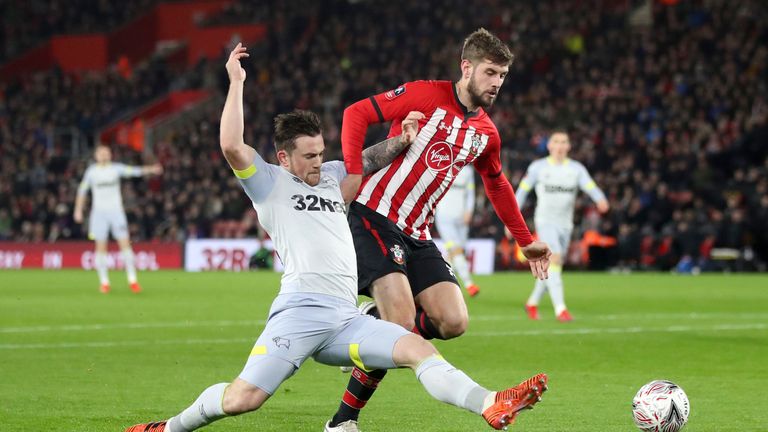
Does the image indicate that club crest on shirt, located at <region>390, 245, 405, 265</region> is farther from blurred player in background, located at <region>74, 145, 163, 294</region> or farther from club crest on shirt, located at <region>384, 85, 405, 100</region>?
blurred player in background, located at <region>74, 145, 163, 294</region>

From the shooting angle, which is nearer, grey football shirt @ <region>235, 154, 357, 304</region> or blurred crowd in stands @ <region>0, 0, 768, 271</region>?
grey football shirt @ <region>235, 154, 357, 304</region>

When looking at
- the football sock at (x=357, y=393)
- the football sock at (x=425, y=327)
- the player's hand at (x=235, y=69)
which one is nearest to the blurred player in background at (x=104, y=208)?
the football sock at (x=425, y=327)

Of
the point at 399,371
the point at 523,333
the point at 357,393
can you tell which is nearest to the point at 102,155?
the point at 523,333

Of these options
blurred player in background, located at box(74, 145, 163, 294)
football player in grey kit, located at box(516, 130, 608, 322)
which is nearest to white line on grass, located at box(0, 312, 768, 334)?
football player in grey kit, located at box(516, 130, 608, 322)

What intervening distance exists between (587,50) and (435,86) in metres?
28.6

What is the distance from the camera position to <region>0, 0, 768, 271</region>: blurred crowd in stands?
27.5 meters

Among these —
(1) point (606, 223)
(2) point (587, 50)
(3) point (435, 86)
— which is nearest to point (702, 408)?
(3) point (435, 86)

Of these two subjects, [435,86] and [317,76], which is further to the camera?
[317,76]

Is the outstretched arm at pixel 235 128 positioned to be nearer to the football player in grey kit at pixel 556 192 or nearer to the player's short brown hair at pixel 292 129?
the player's short brown hair at pixel 292 129

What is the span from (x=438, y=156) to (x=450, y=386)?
8.28 feet

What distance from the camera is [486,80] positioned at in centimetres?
753

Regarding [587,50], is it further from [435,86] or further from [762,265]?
[435,86]

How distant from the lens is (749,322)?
14.8m

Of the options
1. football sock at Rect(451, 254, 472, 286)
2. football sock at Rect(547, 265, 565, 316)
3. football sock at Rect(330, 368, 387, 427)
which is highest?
football sock at Rect(330, 368, 387, 427)
